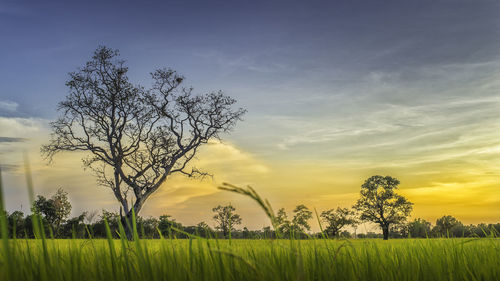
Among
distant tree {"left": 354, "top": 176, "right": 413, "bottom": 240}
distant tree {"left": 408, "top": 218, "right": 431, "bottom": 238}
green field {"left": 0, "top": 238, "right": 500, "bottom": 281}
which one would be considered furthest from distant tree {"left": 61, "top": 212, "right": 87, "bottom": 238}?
distant tree {"left": 354, "top": 176, "right": 413, "bottom": 240}

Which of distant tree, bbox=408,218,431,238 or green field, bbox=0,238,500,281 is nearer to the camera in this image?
green field, bbox=0,238,500,281

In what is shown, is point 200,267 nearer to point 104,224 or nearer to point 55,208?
point 104,224

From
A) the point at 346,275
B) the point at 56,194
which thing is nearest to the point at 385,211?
the point at 56,194

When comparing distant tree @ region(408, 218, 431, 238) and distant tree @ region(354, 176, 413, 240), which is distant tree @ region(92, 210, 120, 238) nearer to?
distant tree @ region(408, 218, 431, 238)

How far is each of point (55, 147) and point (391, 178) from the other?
44461 mm

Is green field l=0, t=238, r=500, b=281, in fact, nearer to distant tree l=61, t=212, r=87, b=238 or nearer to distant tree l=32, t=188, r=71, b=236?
distant tree l=61, t=212, r=87, b=238

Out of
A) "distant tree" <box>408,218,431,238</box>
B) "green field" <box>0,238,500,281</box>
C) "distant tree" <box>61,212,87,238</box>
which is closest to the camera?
"green field" <box>0,238,500,281</box>

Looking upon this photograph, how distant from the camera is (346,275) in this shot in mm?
2699

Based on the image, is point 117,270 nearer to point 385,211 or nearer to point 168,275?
point 168,275

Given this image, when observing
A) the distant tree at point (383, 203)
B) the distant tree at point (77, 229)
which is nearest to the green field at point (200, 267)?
the distant tree at point (77, 229)

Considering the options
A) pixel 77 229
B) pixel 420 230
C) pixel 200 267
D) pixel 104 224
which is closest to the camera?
pixel 200 267

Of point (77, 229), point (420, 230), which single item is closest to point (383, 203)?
point (420, 230)

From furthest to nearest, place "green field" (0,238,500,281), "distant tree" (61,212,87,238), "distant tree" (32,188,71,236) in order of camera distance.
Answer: "distant tree" (32,188,71,236) < "distant tree" (61,212,87,238) < "green field" (0,238,500,281)

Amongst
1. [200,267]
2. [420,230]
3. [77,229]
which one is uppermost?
[200,267]
